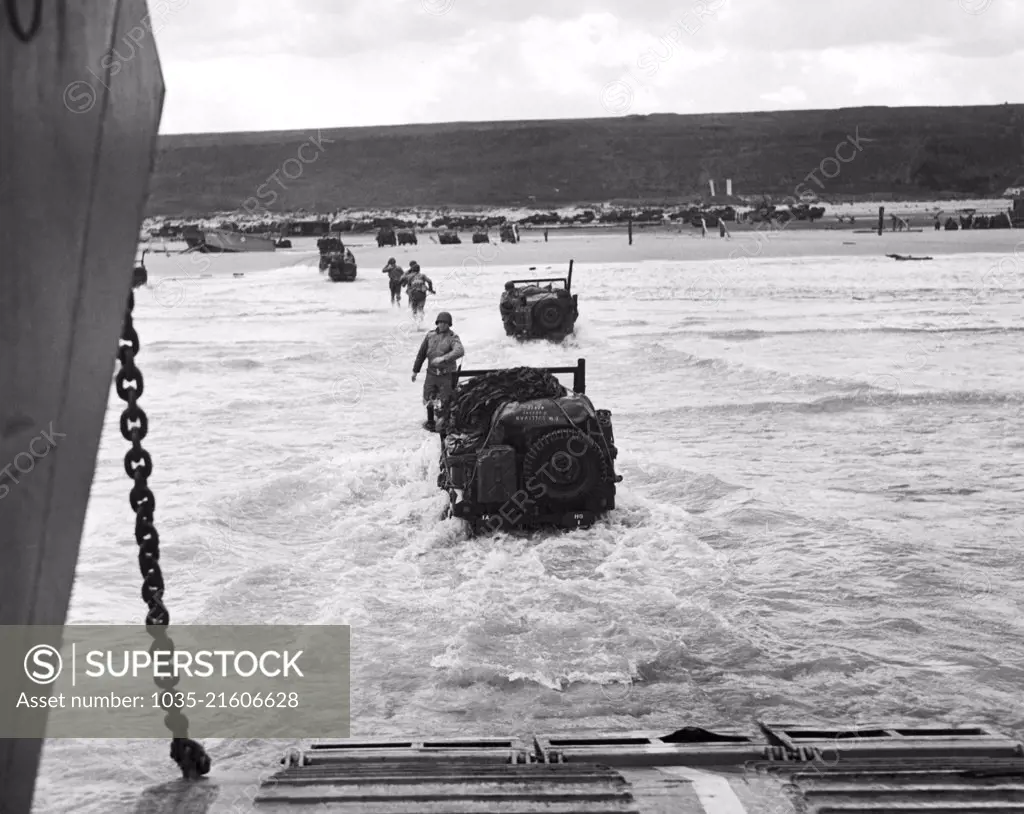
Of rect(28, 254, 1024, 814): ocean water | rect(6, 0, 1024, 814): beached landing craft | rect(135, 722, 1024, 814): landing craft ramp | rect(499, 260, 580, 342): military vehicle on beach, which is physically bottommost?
rect(28, 254, 1024, 814): ocean water

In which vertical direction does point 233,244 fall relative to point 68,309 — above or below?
below

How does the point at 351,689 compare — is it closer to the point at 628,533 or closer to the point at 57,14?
the point at 628,533

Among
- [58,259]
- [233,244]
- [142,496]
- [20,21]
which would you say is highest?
[20,21]

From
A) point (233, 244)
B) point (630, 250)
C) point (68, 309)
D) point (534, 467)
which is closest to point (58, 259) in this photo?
point (68, 309)

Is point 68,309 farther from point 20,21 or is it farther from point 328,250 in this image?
point 328,250

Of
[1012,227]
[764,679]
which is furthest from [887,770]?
[1012,227]

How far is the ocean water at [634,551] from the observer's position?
281 inches

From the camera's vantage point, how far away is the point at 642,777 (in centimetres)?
473

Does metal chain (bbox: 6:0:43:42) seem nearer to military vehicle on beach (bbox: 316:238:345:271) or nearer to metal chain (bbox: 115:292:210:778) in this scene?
metal chain (bbox: 115:292:210:778)

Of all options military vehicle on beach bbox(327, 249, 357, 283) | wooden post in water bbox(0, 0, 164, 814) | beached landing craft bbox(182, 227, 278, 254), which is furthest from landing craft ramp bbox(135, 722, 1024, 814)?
beached landing craft bbox(182, 227, 278, 254)

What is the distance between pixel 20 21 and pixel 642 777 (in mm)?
3927

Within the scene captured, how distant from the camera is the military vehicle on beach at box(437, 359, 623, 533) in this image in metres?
9.52

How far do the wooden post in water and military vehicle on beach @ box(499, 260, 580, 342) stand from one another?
2019 cm

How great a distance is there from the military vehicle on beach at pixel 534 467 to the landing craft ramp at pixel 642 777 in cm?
418
